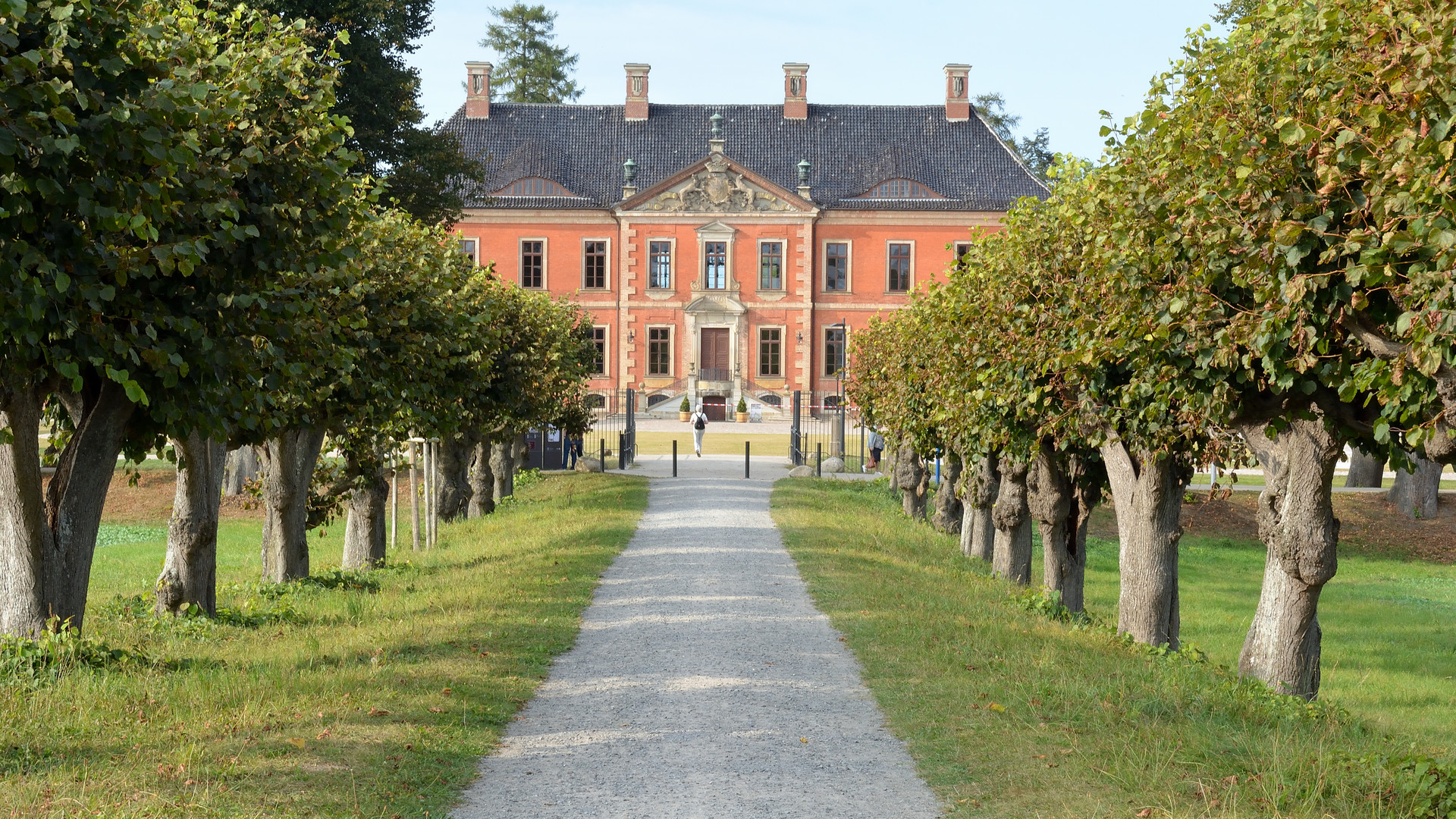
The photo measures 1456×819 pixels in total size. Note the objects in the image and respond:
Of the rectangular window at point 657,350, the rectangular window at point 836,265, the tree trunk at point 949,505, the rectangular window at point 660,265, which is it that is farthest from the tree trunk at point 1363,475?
the rectangular window at point 660,265

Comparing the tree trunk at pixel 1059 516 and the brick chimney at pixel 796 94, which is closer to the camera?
the tree trunk at pixel 1059 516

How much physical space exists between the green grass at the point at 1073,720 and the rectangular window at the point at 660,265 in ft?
149

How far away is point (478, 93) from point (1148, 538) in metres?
53.3

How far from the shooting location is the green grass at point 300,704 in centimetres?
546

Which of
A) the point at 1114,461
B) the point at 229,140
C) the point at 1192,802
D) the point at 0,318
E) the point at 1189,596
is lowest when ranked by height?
the point at 1189,596

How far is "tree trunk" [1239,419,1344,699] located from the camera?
31.1ft

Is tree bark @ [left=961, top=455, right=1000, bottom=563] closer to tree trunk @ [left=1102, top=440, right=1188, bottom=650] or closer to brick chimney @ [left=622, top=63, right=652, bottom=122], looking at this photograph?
tree trunk @ [left=1102, top=440, right=1188, bottom=650]

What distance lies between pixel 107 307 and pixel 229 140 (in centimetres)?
172

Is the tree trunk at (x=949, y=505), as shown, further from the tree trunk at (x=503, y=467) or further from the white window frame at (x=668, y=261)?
the white window frame at (x=668, y=261)

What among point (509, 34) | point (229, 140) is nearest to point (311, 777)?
point (229, 140)

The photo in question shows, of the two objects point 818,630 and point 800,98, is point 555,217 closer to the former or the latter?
point 800,98

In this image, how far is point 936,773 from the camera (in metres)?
6.16

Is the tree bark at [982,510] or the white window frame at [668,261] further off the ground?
the white window frame at [668,261]

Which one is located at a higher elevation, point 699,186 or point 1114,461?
point 699,186
